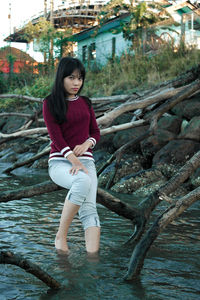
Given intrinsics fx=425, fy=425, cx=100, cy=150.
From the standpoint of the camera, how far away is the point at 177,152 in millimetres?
8336

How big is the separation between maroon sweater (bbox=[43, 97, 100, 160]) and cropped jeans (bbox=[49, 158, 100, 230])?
0.08m

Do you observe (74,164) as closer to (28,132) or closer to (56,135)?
(56,135)

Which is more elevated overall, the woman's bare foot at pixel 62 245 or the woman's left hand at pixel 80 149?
the woman's left hand at pixel 80 149

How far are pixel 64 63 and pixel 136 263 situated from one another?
185 cm

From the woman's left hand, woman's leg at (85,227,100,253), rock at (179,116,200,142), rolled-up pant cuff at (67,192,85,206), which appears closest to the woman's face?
the woman's left hand

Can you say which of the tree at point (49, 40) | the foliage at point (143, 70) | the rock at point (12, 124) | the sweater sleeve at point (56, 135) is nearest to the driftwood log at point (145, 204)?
the sweater sleeve at point (56, 135)

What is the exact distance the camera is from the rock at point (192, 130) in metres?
8.52

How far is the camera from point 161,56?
1384cm

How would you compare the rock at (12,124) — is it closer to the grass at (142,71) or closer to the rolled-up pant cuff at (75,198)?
the grass at (142,71)

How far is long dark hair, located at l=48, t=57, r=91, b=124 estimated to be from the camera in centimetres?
376

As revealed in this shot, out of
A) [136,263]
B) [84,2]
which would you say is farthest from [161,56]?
[84,2]

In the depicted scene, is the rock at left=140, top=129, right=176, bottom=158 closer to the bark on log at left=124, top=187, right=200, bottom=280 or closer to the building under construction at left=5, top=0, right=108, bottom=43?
the bark on log at left=124, top=187, right=200, bottom=280

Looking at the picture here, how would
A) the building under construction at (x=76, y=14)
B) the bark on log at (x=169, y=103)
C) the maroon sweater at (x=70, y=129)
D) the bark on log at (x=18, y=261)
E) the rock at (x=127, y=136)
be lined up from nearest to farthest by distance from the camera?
the bark on log at (x=18, y=261), the maroon sweater at (x=70, y=129), the bark on log at (x=169, y=103), the rock at (x=127, y=136), the building under construction at (x=76, y=14)

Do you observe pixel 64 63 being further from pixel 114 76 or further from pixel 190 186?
pixel 114 76
